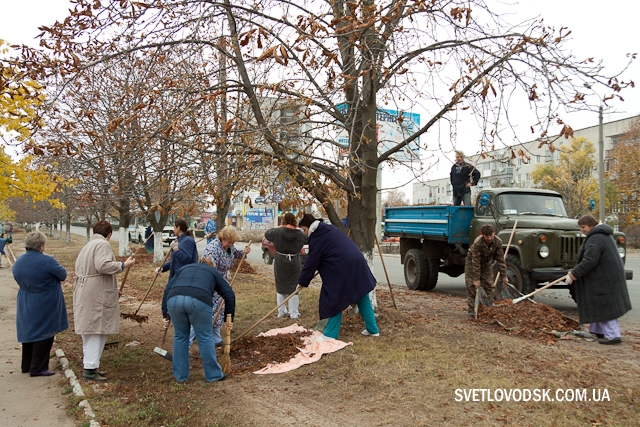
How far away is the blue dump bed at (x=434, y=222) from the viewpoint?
10.6 m

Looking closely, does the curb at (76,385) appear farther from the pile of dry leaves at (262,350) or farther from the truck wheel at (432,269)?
the truck wheel at (432,269)

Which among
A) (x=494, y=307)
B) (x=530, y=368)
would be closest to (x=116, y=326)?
(x=530, y=368)

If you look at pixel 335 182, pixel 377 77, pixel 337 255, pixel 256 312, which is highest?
pixel 377 77

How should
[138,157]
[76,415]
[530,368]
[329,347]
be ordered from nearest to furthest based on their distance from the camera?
[76,415] → [530,368] → [329,347] → [138,157]

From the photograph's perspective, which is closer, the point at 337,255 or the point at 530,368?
the point at 530,368

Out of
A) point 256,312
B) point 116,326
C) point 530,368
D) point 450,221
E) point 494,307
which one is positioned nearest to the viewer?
point 530,368

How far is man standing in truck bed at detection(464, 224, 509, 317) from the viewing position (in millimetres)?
7508

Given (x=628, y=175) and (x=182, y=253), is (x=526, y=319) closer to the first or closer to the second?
(x=182, y=253)

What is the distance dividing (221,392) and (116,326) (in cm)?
157

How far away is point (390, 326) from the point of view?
270 inches

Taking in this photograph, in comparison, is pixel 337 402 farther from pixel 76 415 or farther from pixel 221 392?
pixel 76 415

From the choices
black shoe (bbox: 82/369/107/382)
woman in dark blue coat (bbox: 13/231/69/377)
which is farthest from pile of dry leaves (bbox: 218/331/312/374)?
woman in dark blue coat (bbox: 13/231/69/377)

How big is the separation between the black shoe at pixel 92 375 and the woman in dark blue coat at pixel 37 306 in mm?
538

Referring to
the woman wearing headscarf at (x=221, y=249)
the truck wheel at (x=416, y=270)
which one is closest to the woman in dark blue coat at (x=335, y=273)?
the woman wearing headscarf at (x=221, y=249)
